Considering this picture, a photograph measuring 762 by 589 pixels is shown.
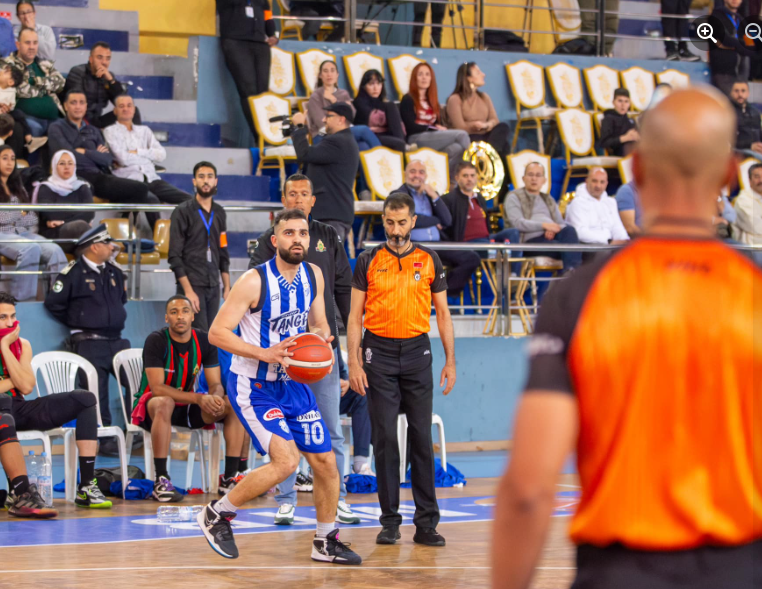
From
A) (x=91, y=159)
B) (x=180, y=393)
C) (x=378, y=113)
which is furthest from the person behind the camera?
(x=378, y=113)

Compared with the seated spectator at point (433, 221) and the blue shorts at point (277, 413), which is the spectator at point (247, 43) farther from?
the blue shorts at point (277, 413)

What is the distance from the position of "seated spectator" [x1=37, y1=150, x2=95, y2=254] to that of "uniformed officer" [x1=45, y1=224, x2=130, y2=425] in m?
0.44

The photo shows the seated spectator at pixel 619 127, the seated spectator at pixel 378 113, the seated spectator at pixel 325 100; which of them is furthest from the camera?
the seated spectator at pixel 619 127

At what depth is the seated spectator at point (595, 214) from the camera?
38.2ft

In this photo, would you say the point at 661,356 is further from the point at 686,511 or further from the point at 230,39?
the point at 230,39

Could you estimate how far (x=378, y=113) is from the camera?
→ 12555 millimetres

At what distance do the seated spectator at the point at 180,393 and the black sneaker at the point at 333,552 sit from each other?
2638 mm

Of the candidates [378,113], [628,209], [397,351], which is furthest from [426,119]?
[397,351]

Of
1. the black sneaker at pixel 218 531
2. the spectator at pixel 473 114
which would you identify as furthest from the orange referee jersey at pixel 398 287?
the spectator at pixel 473 114

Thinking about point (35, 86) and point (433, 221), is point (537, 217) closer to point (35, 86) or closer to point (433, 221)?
→ point (433, 221)

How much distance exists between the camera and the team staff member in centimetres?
691

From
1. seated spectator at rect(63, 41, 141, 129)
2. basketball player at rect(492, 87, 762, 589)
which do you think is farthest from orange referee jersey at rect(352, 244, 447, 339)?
seated spectator at rect(63, 41, 141, 129)

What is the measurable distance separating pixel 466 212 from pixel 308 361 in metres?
5.76

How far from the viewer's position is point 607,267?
1.71m
